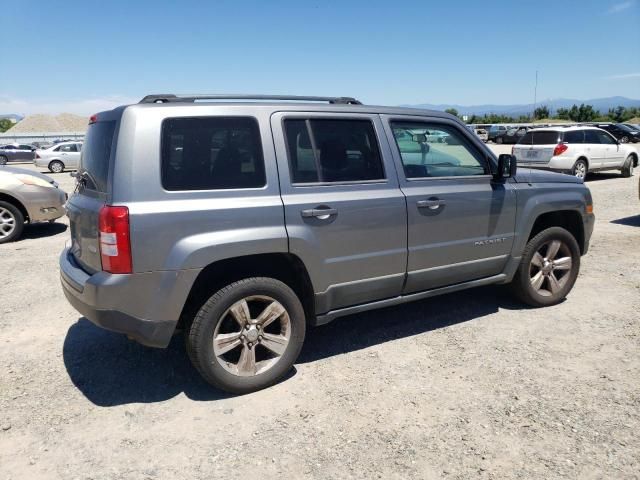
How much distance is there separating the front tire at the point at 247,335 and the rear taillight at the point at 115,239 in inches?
22.9

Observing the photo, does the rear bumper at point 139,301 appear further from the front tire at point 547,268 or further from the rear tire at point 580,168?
the rear tire at point 580,168

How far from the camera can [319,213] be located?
11.2ft

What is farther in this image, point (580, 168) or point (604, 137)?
point (604, 137)

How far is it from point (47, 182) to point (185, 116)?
6661 mm

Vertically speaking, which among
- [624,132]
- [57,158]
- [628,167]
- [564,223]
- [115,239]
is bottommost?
[564,223]

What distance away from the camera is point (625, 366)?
12.1 ft

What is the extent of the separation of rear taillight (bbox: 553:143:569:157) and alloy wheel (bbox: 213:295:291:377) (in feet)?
43.7

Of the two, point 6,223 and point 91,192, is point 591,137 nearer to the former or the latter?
point 6,223

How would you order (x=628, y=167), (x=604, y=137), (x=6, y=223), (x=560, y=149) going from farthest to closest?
(x=628, y=167) < (x=604, y=137) < (x=560, y=149) < (x=6, y=223)

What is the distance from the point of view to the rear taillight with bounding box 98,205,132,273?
9.33 feet

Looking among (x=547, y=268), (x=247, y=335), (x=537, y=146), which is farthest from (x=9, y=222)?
(x=537, y=146)

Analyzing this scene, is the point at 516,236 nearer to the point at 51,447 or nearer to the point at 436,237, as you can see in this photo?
the point at 436,237

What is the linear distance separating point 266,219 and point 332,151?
785 mm

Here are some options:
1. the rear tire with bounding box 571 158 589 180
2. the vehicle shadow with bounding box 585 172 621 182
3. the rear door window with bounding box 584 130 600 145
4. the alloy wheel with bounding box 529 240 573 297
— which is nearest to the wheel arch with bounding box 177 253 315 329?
the alloy wheel with bounding box 529 240 573 297
